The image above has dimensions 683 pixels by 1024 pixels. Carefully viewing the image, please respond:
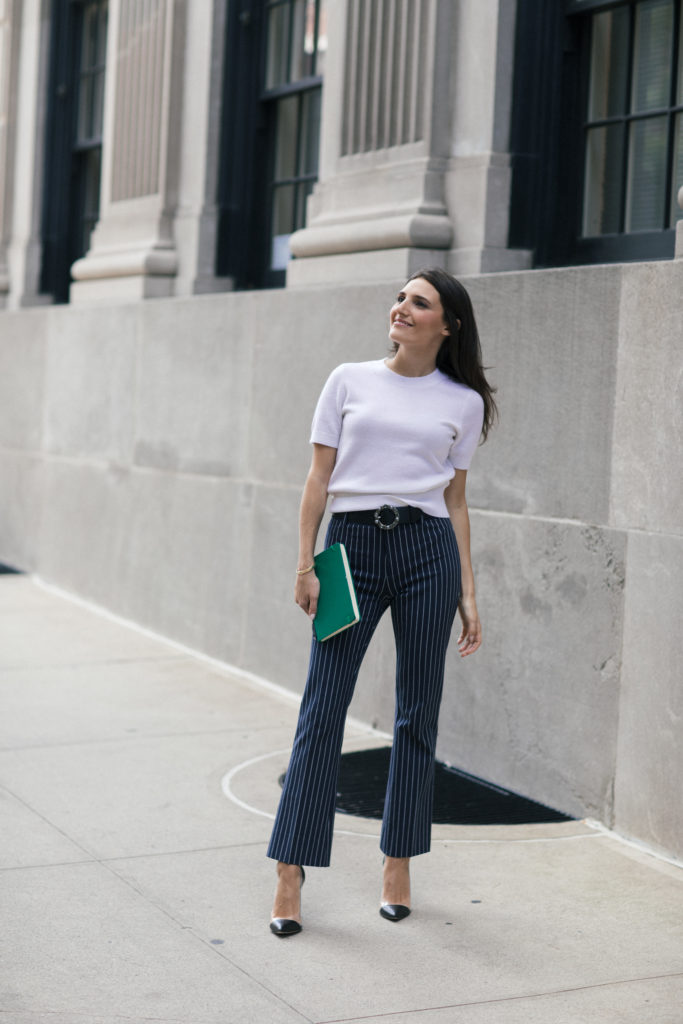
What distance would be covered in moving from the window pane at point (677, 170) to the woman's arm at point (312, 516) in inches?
103

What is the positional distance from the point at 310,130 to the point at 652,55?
3.24m

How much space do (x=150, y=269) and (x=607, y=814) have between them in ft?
19.3

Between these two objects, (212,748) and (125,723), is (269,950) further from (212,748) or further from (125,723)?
(125,723)

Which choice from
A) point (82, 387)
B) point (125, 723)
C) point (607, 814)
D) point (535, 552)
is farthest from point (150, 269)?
point (607, 814)

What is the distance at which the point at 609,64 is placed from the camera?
673 centimetres

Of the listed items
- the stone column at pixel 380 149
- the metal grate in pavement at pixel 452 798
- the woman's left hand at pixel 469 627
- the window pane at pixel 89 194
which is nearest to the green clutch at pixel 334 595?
the woman's left hand at pixel 469 627

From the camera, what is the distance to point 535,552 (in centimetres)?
589

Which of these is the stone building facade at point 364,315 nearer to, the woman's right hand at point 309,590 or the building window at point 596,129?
the building window at point 596,129

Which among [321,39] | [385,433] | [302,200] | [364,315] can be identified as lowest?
[385,433]

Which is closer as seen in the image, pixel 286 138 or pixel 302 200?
pixel 302 200

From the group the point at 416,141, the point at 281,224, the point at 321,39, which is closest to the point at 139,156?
the point at 281,224

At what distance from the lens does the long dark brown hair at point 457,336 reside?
436cm

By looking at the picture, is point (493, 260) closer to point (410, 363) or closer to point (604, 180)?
point (604, 180)

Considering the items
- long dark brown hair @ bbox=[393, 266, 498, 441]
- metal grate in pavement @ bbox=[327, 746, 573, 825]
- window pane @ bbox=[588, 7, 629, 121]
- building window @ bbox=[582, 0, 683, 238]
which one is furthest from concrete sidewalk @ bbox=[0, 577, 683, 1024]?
window pane @ bbox=[588, 7, 629, 121]
